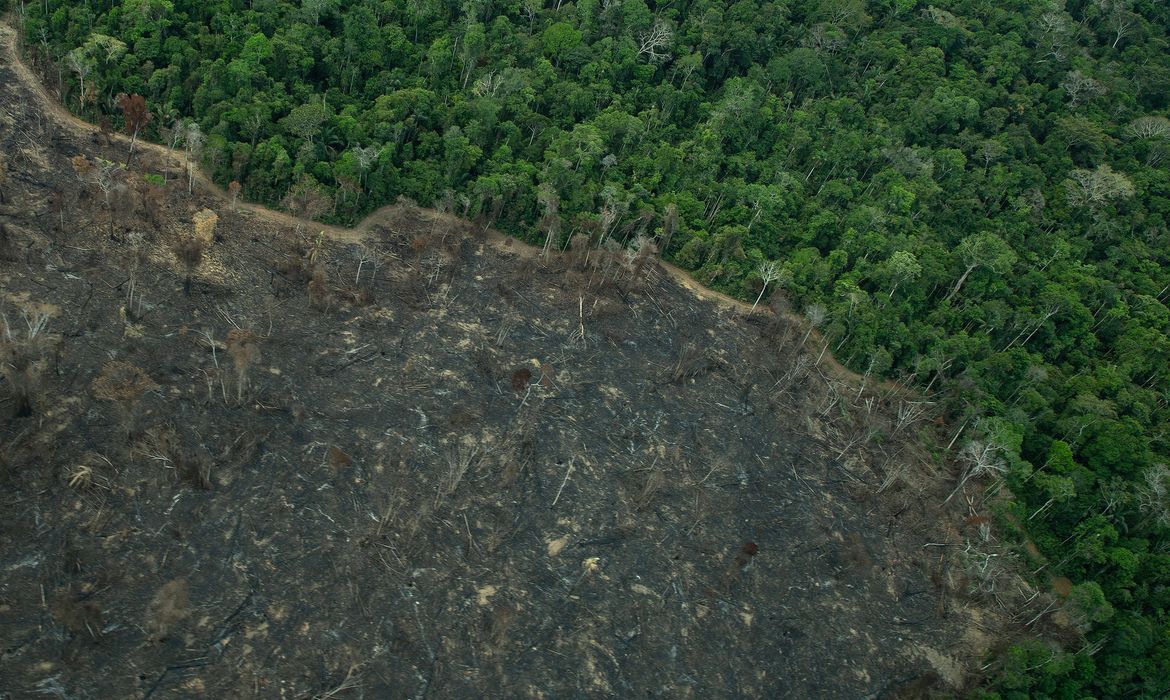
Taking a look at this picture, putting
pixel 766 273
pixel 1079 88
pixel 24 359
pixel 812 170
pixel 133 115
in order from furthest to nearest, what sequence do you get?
1. pixel 1079 88
2. pixel 812 170
3. pixel 766 273
4. pixel 133 115
5. pixel 24 359

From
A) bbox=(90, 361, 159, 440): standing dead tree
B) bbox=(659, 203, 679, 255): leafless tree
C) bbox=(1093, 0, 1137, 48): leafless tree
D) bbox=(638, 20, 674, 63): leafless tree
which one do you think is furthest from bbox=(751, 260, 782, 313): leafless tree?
bbox=(1093, 0, 1137, 48): leafless tree

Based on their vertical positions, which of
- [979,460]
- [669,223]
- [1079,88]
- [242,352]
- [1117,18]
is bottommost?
[242,352]

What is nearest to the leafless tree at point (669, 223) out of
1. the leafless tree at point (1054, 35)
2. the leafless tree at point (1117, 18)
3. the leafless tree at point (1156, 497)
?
the leafless tree at point (1156, 497)

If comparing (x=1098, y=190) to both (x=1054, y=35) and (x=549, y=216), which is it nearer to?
(x=1054, y=35)

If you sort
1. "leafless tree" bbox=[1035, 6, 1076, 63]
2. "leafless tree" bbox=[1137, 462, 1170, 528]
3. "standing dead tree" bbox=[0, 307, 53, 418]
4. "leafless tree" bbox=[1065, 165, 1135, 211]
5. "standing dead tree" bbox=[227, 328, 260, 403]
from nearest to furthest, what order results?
"standing dead tree" bbox=[0, 307, 53, 418] → "standing dead tree" bbox=[227, 328, 260, 403] → "leafless tree" bbox=[1137, 462, 1170, 528] → "leafless tree" bbox=[1065, 165, 1135, 211] → "leafless tree" bbox=[1035, 6, 1076, 63]

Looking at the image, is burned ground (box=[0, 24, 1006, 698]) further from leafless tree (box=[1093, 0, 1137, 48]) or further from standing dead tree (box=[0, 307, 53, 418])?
leafless tree (box=[1093, 0, 1137, 48])

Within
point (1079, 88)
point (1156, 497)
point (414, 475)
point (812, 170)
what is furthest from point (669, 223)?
point (1079, 88)

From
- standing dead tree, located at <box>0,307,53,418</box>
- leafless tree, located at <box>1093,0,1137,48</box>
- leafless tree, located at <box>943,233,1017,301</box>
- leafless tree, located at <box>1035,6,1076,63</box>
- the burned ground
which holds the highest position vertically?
leafless tree, located at <box>1093,0,1137,48</box>

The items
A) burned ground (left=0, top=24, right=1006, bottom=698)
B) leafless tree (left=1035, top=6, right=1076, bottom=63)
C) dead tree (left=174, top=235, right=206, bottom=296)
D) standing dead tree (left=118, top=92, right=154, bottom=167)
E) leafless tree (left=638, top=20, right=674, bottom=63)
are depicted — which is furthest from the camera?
leafless tree (left=1035, top=6, right=1076, bottom=63)
